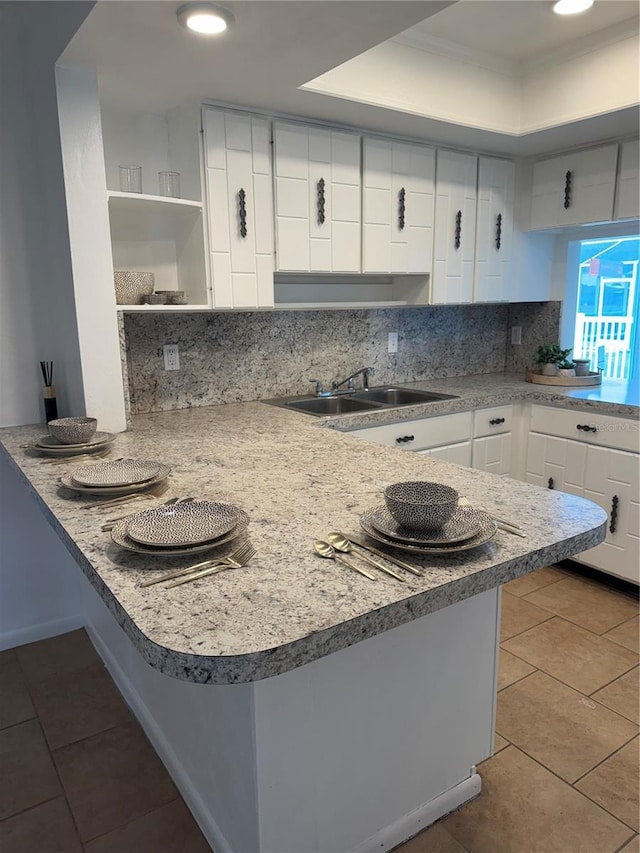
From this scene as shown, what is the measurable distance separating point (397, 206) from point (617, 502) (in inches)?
70.6

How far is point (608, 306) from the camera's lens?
3914 mm

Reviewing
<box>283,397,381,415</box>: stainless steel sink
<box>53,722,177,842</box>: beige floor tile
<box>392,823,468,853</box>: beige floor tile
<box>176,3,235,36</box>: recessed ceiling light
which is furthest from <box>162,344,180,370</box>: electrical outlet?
<box>392,823,468,853</box>: beige floor tile

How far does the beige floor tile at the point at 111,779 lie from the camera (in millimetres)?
1649

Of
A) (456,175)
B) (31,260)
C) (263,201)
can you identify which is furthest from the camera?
(456,175)

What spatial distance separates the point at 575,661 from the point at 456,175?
240 centimetres

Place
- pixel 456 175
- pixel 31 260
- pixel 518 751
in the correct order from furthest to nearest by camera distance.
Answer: pixel 456 175, pixel 31 260, pixel 518 751

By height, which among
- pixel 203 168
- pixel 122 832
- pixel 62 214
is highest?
pixel 203 168

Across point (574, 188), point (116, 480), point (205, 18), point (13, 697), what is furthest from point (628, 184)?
point (13, 697)

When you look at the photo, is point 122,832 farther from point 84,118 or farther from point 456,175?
point 456,175

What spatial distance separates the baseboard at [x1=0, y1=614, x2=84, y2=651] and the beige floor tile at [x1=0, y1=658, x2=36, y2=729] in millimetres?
98

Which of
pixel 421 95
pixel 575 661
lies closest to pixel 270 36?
pixel 421 95

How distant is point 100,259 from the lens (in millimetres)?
2039

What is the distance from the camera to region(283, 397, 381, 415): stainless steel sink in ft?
9.71

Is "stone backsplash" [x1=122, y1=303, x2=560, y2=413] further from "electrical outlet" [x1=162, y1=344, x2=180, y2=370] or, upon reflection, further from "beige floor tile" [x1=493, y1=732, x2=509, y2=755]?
"beige floor tile" [x1=493, y1=732, x2=509, y2=755]
